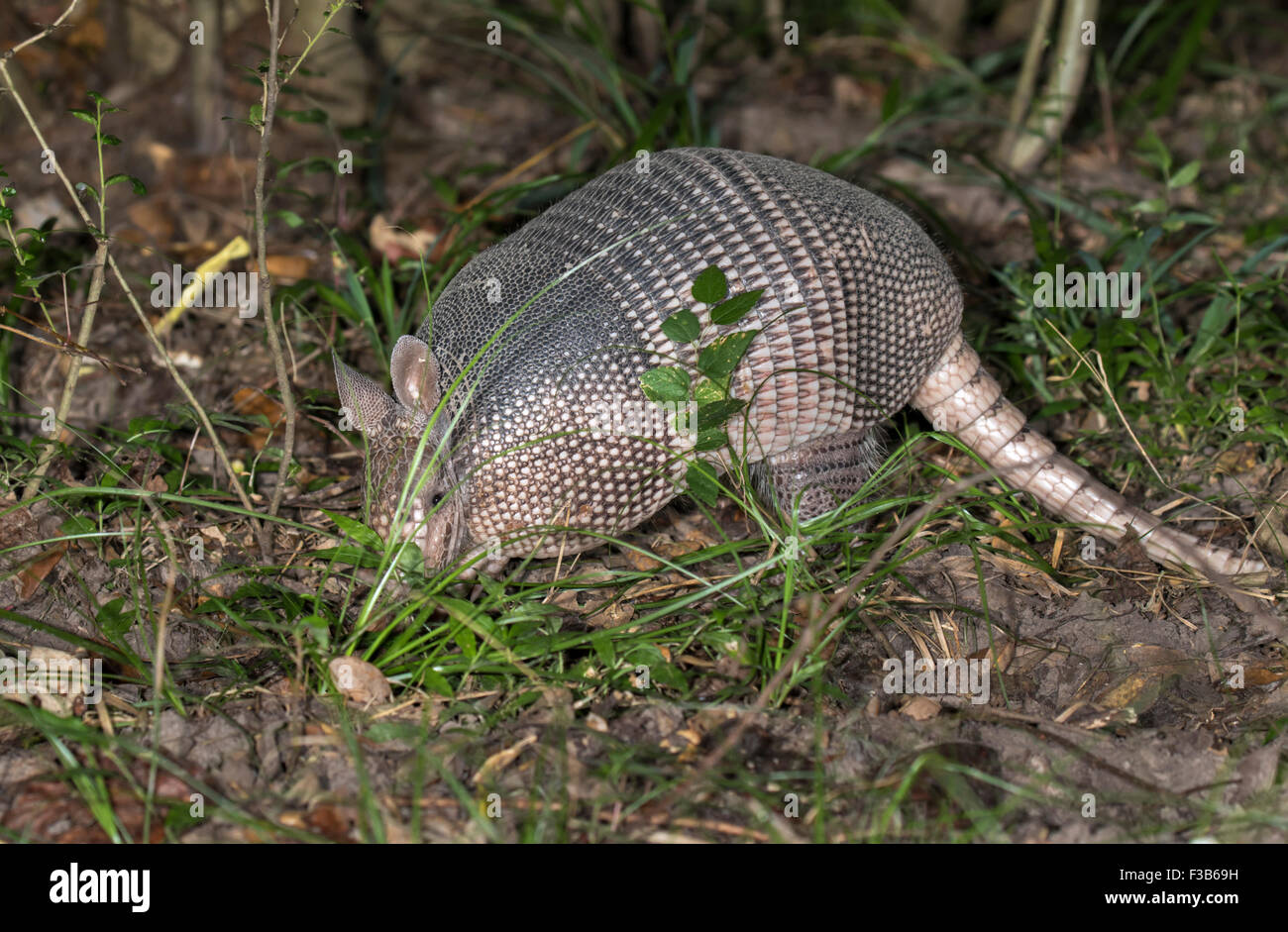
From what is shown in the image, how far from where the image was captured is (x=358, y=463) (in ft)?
17.8

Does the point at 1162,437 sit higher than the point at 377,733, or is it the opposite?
the point at 1162,437

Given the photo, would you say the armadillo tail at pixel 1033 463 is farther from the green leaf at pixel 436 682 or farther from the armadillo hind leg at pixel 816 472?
the green leaf at pixel 436 682

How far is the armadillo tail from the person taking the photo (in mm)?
4715

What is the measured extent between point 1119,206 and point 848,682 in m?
4.54

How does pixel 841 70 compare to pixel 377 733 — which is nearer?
pixel 377 733

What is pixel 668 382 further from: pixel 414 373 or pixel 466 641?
pixel 466 641

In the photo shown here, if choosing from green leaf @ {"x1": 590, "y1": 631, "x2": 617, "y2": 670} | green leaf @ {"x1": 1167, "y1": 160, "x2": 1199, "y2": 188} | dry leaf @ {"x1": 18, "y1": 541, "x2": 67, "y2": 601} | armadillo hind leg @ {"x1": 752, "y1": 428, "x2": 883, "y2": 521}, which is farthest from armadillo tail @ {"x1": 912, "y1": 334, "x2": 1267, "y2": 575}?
dry leaf @ {"x1": 18, "y1": 541, "x2": 67, "y2": 601}

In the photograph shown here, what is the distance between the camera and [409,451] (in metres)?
4.39

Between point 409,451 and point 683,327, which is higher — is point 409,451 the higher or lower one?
the lower one

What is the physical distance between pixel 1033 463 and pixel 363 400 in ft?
9.24

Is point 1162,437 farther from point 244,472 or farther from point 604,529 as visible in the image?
point 244,472

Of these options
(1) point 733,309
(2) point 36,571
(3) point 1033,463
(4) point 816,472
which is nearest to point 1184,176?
(3) point 1033,463

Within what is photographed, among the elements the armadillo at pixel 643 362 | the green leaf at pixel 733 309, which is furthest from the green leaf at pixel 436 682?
the green leaf at pixel 733 309

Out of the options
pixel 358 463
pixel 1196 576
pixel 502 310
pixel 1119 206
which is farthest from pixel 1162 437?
pixel 358 463
